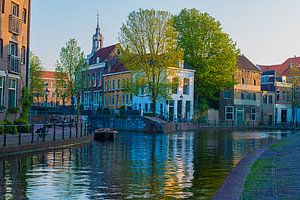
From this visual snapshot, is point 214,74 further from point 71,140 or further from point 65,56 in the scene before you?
point 71,140

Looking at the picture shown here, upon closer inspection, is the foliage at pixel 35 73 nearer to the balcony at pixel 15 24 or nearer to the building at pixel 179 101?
the building at pixel 179 101

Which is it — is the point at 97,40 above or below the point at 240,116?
above

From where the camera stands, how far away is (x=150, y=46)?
6638 cm

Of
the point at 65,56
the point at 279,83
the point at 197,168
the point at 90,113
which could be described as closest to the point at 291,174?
the point at 197,168

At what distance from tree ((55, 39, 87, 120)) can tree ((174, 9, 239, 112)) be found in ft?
52.6

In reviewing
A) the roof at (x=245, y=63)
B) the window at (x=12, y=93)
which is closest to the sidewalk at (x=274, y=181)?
the window at (x=12, y=93)

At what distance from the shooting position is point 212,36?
254 feet

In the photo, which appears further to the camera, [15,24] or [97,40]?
[97,40]

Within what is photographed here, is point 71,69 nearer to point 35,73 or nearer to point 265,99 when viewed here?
point 35,73

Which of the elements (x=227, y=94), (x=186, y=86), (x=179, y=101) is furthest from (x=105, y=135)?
(x=227, y=94)

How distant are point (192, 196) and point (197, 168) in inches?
291

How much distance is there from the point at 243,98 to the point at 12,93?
60.4 m

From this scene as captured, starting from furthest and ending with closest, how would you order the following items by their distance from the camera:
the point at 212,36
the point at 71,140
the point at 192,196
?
the point at 212,36, the point at 71,140, the point at 192,196

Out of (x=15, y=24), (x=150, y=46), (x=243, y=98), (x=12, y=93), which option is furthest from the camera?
(x=243, y=98)
